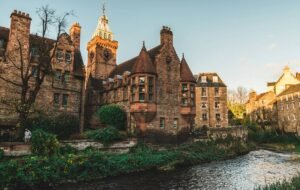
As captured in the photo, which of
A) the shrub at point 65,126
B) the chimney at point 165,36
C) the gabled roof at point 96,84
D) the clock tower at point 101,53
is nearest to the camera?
the shrub at point 65,126

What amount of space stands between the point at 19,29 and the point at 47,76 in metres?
6.19

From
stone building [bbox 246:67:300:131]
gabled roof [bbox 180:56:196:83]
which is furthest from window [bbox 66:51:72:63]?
stone building [bbox 246:67:300:131]

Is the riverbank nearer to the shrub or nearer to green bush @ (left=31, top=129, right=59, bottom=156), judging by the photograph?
green bush @ (left=31, top=129, right=59, bottom=156)

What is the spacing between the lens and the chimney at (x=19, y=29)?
26203 millimetres

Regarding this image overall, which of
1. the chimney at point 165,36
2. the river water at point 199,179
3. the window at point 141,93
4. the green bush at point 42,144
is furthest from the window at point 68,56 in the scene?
the river water at point 199,179

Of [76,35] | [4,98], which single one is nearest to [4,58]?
[4,98]

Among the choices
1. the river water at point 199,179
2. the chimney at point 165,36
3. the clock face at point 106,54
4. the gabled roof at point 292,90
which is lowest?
the river water at point 199,179

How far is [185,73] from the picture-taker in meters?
33.0

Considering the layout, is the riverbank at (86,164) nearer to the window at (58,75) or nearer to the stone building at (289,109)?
the window at (58,75)

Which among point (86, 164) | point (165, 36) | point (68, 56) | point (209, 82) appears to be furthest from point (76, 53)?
point (209, 82)

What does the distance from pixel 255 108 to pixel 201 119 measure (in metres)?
22.8

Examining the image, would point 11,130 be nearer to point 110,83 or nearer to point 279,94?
point 110,83

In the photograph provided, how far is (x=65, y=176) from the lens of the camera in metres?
16.9

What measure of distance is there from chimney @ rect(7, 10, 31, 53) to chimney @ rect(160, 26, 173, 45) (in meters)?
16.9
